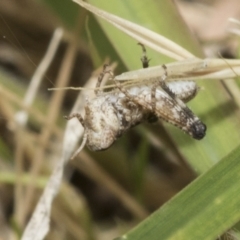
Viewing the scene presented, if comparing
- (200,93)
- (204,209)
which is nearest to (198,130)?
(200,93)

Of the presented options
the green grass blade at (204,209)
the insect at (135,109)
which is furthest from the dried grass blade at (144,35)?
the green grass blade at (204,209)

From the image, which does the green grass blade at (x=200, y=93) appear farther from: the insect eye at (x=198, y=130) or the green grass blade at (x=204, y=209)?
the green grass blade at (x=204, y=209)

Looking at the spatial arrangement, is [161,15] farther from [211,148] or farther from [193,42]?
[211,148]

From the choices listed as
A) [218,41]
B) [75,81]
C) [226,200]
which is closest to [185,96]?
[226,200]

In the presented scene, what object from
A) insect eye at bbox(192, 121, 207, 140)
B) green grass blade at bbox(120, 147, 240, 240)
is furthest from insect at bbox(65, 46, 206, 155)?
green grass blade at bbox(120, 147, 240, 240)

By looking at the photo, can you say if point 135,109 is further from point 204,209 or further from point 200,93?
point 204,209

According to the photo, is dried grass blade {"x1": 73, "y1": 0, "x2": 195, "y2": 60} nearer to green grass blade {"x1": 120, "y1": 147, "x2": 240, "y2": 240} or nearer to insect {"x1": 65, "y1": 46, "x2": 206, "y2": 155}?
insect {"x1": 65, "y1": 46, "x2": 206, "y2": 155}
